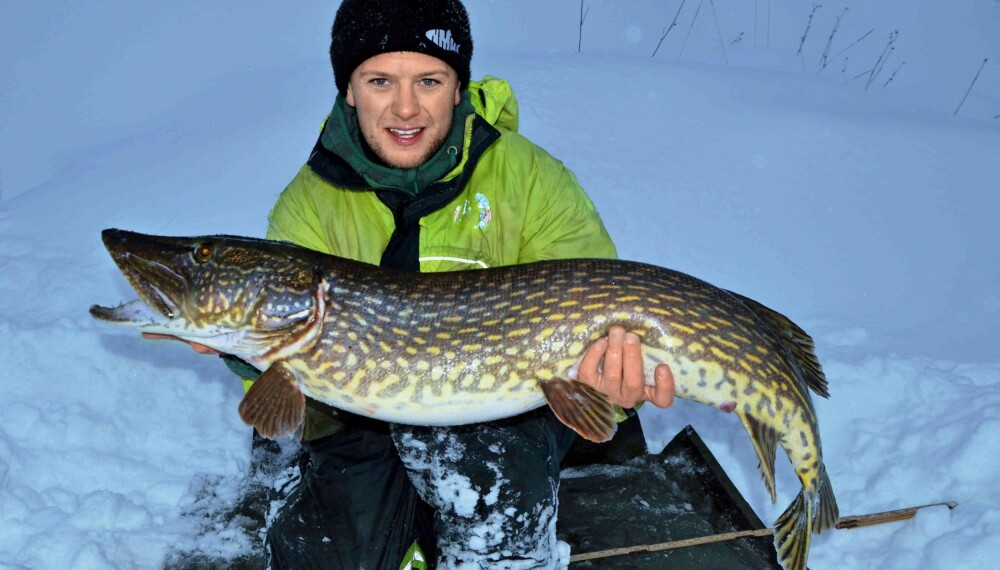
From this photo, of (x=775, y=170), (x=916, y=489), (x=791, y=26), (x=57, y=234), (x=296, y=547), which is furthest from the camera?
(x=791, y=26)

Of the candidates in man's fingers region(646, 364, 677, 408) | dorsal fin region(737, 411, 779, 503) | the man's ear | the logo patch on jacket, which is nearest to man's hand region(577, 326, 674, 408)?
man's fingers region(646, 364, 677, 408)

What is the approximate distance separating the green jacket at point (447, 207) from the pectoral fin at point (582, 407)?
0.63m

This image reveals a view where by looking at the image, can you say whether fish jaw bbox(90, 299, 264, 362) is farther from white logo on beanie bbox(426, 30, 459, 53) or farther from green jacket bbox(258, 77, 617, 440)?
white logo on beanie bbox(426, 30, 459, 53)

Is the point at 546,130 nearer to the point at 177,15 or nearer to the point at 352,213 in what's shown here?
the point at 352,213

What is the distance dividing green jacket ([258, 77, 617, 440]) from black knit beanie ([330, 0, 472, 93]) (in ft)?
0.72

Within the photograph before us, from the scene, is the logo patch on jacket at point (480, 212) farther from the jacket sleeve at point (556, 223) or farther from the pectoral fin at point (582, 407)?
the pectoral fin at point (582, 407)

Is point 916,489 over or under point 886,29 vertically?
under

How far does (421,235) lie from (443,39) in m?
0.65

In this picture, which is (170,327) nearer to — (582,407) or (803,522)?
(582,407)

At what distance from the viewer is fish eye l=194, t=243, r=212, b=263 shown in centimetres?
218

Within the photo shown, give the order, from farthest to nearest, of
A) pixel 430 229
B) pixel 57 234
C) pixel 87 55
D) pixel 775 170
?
1. pixel 87 55
2. pixel 775 170
3. pixel 57 234
4. pixel 430 229

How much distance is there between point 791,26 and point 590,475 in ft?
28.2

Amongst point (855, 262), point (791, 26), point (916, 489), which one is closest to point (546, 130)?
point (855, 262)

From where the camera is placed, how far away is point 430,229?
2699 millimetres
